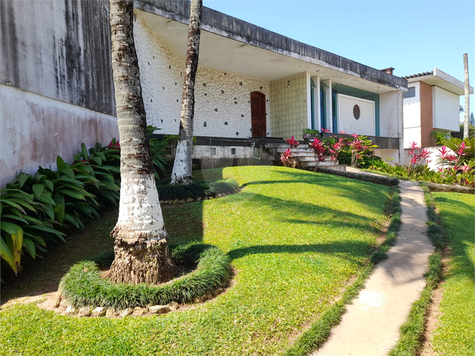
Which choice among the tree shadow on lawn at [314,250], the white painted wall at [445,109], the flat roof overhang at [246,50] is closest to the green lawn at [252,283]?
the tree shadow on lawn at [314,250]

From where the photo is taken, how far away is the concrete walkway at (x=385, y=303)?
253cm

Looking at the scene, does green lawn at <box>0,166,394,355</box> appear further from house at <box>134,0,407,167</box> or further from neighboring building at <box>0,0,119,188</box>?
house at <box>134,0,407,167</box>

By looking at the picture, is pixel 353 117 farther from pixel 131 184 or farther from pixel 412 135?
pixel 131 184

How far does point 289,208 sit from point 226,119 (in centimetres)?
805

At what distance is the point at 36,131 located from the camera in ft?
15.7

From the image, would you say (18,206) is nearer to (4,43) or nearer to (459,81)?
(4,43)

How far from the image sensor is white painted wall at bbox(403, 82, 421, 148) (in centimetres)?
2020

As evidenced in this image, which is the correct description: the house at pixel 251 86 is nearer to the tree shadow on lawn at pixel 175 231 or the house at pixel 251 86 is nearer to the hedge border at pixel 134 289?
the tree shadow on lawn at pixel 175 231

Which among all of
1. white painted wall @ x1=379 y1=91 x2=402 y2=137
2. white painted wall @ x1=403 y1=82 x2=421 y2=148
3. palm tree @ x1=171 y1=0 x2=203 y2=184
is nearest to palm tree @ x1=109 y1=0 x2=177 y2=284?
palm tree @ x1=171 y1=0 x2=203 y2=184

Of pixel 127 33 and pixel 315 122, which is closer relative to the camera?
pixel 127 33

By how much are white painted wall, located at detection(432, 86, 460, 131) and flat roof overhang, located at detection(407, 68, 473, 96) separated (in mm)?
415

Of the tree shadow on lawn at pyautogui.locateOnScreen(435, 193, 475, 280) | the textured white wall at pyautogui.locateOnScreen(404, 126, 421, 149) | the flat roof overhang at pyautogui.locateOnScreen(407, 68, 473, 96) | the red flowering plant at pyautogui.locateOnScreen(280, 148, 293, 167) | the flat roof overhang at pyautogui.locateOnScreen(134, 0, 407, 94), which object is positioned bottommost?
the tree shadow on lawn at pyautogui.locateOnScreen(435, 193, 475, 280)

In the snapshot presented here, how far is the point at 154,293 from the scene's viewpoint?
9.71 feet

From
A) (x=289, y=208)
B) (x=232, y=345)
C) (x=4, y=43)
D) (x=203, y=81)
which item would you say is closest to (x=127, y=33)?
(x=4, y=43)
